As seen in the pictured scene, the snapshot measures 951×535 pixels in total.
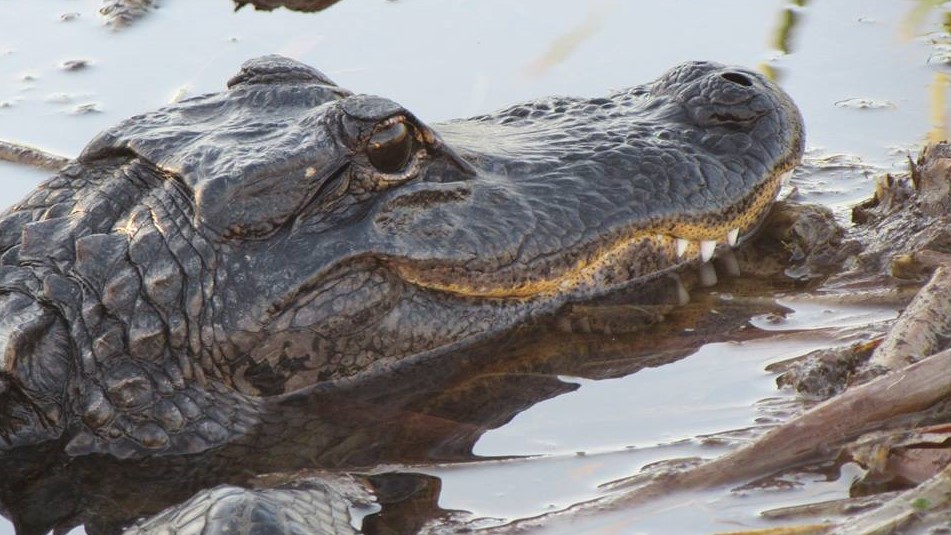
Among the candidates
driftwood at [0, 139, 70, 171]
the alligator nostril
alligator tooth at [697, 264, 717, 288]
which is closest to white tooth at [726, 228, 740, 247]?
alligator tooth at [697, 264, 717, 288]

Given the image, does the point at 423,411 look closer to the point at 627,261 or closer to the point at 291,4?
the point at 627,261

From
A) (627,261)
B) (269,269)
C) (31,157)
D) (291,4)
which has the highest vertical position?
(291,4)

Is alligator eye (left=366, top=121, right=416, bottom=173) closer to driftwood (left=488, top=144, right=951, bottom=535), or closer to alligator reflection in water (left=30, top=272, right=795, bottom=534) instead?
alligator reflection in water (left=30, top=272, right=795, bottom=534)

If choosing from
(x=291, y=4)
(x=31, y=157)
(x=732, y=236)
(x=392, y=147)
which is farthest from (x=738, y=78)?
(x=291, y=4)

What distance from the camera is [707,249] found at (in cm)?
543

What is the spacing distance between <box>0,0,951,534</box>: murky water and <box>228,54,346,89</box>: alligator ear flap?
1.38m

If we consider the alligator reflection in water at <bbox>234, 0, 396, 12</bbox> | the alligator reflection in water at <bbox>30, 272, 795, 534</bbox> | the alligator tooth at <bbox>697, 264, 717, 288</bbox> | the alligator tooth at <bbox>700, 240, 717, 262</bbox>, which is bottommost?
the alligator reflection in water at <bbox>30, 272, 795, 534</bbox>

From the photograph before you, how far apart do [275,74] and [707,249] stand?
5.33 ft

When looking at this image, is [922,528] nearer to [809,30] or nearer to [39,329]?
[39,329]

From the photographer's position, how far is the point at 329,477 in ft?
14.8

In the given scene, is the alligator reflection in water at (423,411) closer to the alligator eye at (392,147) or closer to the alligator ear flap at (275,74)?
the alligator eye at (392,147)

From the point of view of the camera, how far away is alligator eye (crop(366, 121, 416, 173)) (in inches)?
187

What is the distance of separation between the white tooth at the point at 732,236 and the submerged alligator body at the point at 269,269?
0.18m

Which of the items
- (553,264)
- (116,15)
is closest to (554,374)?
(553,264)
